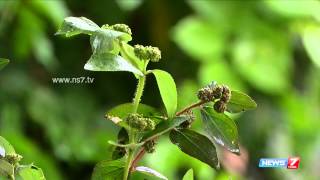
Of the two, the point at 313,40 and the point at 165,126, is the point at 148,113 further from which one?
the point at 313,40

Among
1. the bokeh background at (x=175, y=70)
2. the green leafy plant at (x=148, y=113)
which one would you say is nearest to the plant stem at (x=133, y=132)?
the green leafy plant at (x=148, y=113)

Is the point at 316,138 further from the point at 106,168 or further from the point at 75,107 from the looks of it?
the point at 106,168

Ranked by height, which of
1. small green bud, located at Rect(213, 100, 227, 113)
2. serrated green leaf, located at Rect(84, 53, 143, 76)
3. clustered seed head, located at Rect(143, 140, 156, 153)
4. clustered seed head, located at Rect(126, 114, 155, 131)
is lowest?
clustered seed head, located at Rect(143, 140, 156, 153)

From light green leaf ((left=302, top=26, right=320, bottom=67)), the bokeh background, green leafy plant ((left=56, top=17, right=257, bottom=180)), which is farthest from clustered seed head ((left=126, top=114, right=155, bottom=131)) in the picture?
light green leaf ((left=302, top=26, right=320, bottom=67))

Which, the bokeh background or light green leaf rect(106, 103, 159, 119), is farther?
the bokeh background

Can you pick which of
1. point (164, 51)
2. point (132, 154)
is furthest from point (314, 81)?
point (132, 154)

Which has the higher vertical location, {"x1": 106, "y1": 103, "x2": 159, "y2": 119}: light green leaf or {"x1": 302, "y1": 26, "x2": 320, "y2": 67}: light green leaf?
{"x1": 302, "y1": 26, "x2": 320, "y2": 67}: light green leaf

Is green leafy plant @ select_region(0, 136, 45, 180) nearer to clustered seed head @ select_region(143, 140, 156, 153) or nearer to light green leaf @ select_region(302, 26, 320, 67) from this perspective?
clustered seed head @ select_region(143, 140, 156, 153)

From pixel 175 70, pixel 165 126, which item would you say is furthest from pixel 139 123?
pixel 175 70
